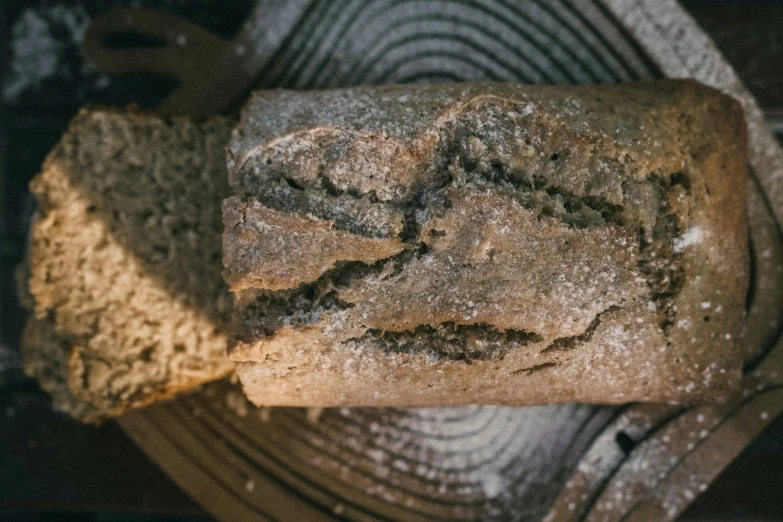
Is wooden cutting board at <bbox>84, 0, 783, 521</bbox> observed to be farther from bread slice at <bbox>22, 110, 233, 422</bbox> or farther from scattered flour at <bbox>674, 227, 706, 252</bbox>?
scattered flour at <bbox>674, 227, 706, 252</bbox>

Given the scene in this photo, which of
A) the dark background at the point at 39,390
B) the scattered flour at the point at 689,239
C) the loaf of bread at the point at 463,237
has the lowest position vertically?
the dark background at the point at 39,390

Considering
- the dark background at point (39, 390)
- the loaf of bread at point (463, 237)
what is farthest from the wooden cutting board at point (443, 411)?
the loaf of bread at point (463, 237)

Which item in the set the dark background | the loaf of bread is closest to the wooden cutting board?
the dark background

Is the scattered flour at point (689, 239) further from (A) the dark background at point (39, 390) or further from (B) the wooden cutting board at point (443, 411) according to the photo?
(A) the dark background at point (39, 390)

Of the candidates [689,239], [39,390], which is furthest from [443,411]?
[39,390]

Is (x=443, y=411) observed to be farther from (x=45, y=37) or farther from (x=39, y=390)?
(x=45, y=37)
